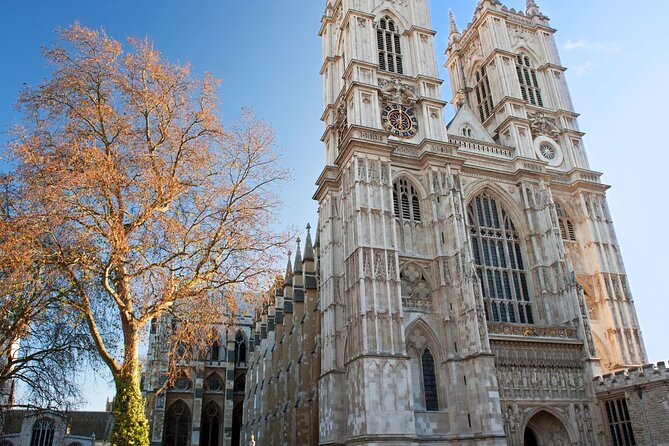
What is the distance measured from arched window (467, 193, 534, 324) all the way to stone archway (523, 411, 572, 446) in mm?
4982

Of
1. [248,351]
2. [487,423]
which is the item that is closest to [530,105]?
[487,423]

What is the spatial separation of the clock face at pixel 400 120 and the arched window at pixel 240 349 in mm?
31429

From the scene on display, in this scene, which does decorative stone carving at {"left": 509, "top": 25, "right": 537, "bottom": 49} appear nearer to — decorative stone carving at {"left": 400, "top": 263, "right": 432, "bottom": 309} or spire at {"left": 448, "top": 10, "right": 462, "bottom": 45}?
spire at {"left": 448, "top": 10, "right": 462, "bottom": 45}

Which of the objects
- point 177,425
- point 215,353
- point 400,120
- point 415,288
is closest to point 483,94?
point 400,120

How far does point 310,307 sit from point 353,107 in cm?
1291

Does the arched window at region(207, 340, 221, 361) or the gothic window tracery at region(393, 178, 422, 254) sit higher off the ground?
the gothic window tracery at region(393, 178, 422, 254)

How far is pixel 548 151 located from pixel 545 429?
17706 millimetres

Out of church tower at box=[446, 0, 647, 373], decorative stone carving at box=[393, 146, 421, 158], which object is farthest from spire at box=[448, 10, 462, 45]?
decorative stone carving at box=[393, 146, 421, 158]

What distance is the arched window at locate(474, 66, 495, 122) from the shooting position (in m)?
36.8

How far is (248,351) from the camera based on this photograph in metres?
52.9

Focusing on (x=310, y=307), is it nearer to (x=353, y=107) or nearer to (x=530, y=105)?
(x=353, y=107)

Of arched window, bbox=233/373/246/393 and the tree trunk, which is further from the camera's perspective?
arched window, bbox=233/373/246/393

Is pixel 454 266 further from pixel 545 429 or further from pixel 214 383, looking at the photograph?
pixel 214 383

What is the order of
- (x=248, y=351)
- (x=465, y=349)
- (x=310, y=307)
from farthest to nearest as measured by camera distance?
(x=248, y=351) < (x=310, y=307) < (x=465, y=349)
